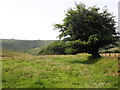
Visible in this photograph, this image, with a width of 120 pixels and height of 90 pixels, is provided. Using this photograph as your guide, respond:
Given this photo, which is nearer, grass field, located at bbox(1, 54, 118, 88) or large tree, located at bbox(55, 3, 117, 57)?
grass field, located at bbox(1, 54, 118, 88)

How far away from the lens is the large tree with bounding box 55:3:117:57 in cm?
4006

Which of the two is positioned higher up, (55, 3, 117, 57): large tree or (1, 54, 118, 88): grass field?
(55, 3, 117, 57): large tree

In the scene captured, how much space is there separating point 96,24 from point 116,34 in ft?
20.6

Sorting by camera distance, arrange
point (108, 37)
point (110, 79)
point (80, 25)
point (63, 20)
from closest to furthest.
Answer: point (110, 79)
point (108, 37)
point (80, 25)
point (63, 20)

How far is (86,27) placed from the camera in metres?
40.9

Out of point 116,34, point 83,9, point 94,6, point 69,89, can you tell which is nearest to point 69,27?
point 83,9

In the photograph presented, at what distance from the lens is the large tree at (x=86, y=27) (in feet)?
131

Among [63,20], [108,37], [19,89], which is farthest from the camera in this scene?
[63,20]

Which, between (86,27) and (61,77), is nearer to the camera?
(61,77)

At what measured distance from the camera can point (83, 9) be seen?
139ft

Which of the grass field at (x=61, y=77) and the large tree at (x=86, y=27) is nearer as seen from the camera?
the grass field at (x=61, y=77)

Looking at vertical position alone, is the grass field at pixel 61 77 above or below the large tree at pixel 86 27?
below

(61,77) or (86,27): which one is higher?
(86,27)

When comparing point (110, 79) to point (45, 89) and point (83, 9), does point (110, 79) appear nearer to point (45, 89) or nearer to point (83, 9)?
point (45, 89)
